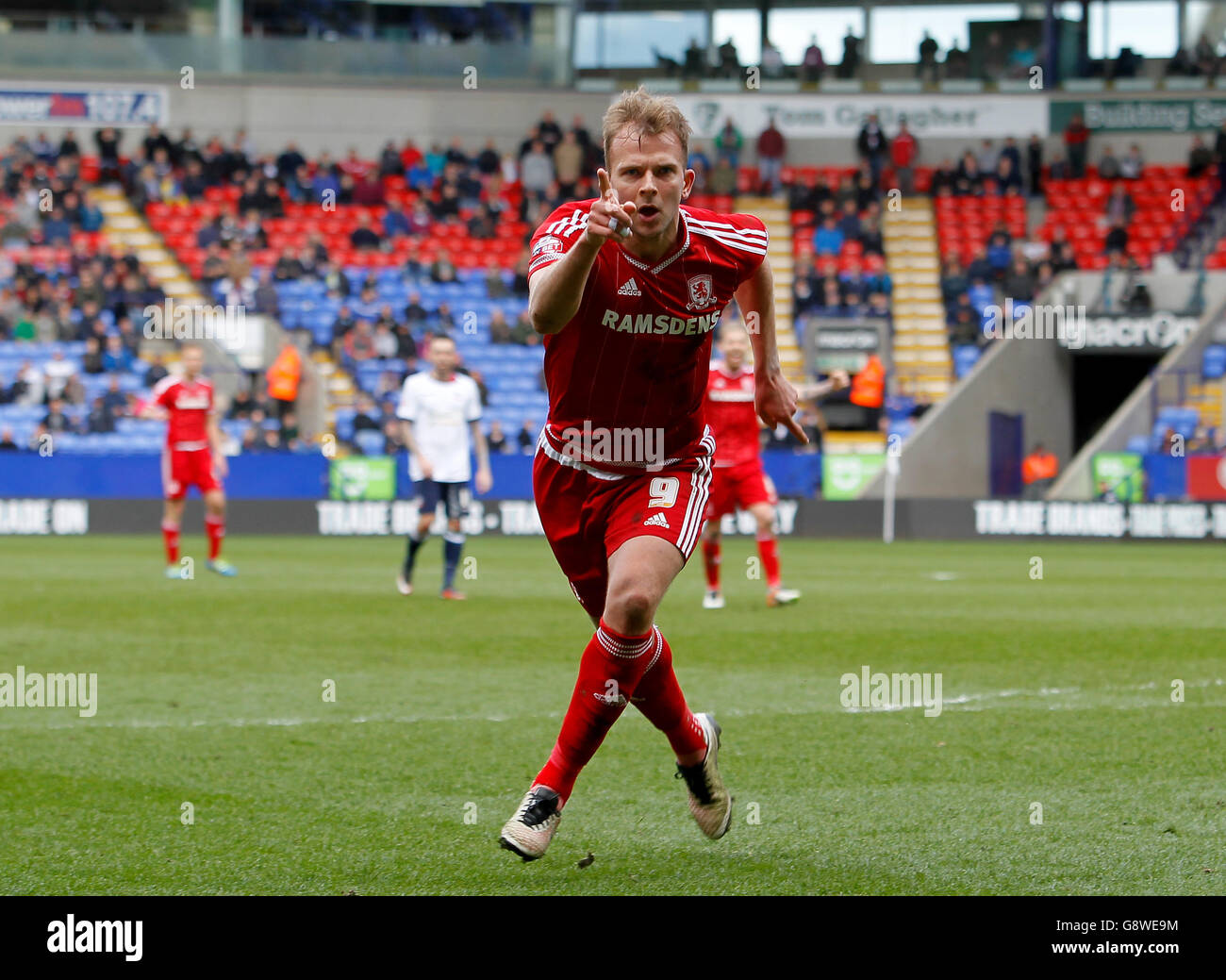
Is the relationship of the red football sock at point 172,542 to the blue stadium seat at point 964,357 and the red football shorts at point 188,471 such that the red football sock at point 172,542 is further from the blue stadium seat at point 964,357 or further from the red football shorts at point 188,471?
the blue stadium seat at point 964,357

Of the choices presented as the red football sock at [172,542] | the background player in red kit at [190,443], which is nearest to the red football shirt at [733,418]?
the background player in red kit at [190,443]

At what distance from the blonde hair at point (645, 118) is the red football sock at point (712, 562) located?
8967 mm

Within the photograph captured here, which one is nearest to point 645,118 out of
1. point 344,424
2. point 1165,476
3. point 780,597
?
point 780,597

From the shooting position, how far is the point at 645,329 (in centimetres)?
493

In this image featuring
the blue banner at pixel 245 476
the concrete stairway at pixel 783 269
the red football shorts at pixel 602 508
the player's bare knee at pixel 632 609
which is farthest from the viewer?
the concrete stairway at pixel 783 269

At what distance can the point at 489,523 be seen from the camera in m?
26.8

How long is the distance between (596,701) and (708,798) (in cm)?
56

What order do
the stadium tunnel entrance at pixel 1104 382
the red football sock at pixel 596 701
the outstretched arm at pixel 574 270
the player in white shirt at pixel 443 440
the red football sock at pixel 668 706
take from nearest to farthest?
the outstretched arm at pixel 574 270, the red football sock at pixel 596 701, the red football sock at pixel 668 706, the player in white shirt at pixel 443 440, the stadium tunnel entrance at pixel 1104 382

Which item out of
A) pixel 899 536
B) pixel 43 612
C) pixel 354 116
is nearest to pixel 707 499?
pixel 43 612

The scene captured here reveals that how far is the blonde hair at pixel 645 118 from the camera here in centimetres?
462

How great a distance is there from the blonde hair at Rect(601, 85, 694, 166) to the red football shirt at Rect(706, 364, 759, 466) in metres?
8.95

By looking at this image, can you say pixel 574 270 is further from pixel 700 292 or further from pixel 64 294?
pixel 64 294

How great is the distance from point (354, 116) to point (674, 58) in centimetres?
756

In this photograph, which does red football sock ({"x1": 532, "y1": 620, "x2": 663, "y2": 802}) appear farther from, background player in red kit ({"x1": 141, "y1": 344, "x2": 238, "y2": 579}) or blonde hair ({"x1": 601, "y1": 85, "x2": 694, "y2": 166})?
background player in red kit ({"x1": 141, "y1": 344, "x2": 238, "y2": 579})
